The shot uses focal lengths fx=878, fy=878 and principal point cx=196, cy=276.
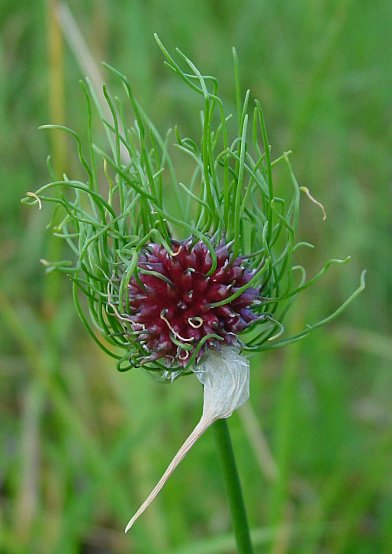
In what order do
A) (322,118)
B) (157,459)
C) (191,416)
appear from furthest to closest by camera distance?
(322,118) → (191,416) → (157,459)

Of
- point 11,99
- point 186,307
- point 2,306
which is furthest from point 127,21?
point 186,307

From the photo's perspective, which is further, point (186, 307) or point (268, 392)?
point (268, 392)

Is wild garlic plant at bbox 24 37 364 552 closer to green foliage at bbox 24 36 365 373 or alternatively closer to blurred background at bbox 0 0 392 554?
green foliage at bbox 24 36 365 373

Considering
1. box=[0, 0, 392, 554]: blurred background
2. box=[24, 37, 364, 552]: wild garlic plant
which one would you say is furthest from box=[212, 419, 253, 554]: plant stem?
box=[0, 0, 392, 554]: blurred background

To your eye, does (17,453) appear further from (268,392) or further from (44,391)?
(268,392)

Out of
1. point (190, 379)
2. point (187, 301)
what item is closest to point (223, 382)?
point (187, 301)
